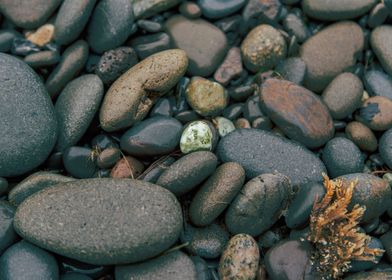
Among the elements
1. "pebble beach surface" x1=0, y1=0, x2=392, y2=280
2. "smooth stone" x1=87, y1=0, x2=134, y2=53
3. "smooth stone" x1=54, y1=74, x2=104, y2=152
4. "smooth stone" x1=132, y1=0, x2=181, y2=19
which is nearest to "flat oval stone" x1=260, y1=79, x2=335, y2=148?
"pebble beach surface" x1=0, y1=0, x2=392, y2=280

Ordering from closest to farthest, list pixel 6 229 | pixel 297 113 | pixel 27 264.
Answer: pixel 27 264 → pixel 6 229 → pixel 297 113

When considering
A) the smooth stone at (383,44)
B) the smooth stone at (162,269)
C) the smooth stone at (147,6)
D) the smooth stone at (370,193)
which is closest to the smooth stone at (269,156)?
the smooth stone at (370,193)

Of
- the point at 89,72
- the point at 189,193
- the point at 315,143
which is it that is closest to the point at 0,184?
the point at 89,72

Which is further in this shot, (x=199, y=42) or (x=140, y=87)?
(x=199, y=42)

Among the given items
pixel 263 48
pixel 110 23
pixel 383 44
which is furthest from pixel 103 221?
pixel 383 44

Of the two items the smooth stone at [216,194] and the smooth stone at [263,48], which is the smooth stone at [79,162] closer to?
the smooth stone at [216,194]

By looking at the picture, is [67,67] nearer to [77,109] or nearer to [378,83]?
[77,109]
